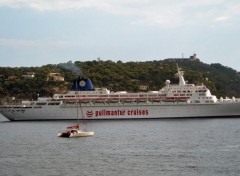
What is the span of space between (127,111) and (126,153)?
4297 cm

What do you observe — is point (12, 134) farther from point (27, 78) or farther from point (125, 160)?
point (27, 78)

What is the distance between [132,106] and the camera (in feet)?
291

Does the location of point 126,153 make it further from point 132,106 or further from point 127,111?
point 132,106

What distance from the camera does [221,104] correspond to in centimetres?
8550

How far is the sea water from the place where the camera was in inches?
1496

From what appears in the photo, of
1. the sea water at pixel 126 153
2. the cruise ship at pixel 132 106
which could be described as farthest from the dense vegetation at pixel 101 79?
the sea water at pixel 126 153

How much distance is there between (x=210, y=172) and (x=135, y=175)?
4.94 metres

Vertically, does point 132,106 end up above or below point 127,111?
above

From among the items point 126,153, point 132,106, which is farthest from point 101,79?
point 126,153

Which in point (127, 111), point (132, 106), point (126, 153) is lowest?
point (126, 153)

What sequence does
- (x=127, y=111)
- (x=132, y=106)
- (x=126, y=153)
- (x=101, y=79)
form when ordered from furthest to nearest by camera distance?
(x=101, y=79), (x=132, y=106), (x=127, y=111), (x=126, y=153)

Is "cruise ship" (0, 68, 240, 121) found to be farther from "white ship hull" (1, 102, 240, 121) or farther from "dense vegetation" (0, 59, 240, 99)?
"dense vegetation" (0, 59, 240, 99)

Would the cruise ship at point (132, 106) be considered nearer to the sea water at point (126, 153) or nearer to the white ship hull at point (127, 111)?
the white ship hull at point (127, 111)

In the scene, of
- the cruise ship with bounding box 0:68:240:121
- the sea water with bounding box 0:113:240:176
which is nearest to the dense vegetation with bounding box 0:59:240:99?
the cruise ship with bounding box 0:68:240:121
